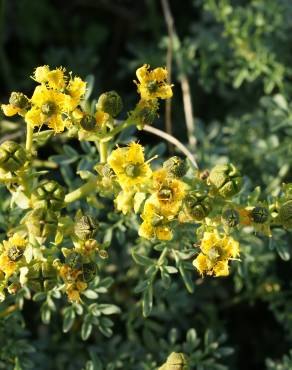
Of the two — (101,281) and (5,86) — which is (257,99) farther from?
(101,281)

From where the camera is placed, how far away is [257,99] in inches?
171

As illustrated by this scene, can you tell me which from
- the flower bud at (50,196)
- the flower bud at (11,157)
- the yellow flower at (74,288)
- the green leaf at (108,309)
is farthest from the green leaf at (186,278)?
the flower bud at (11,157)

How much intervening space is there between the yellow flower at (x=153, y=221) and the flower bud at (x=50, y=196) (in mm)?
337

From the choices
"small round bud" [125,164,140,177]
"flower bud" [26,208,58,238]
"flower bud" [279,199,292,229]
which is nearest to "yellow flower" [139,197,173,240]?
"small round bud" [125,164,140,177]

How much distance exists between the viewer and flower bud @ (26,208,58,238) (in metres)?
2.30

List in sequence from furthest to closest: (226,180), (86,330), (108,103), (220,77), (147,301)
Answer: (220,77) < (86,330) < (147,301) < (108,103) < (226,180)

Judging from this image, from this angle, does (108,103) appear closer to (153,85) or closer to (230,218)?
(153,85)

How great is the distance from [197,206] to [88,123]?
52cm

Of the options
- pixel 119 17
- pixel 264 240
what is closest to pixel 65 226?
pixel 264 240

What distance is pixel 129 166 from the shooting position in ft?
7.64

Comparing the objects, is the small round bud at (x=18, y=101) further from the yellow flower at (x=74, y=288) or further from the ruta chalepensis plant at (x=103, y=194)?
the yellow flower at (x=74, y=288)

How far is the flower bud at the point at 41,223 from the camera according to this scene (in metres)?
2.30

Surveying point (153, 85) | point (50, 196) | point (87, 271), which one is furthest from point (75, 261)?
point (153, 85)

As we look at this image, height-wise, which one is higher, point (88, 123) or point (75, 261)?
point (88, 123)
